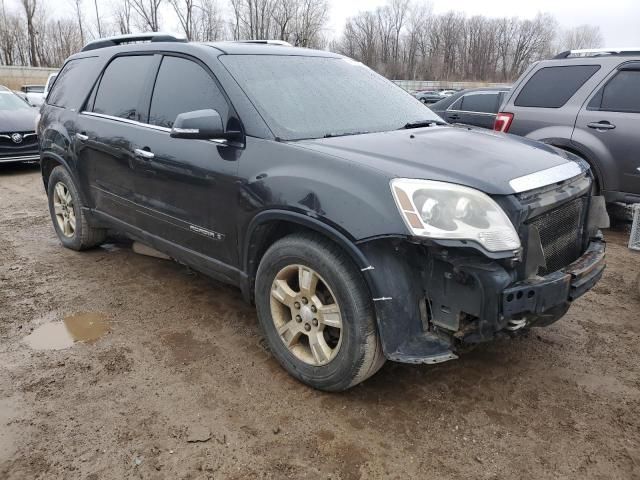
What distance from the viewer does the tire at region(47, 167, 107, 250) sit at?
488 centimetres

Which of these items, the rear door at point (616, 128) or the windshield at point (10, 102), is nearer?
the rear door at point (616, 128)

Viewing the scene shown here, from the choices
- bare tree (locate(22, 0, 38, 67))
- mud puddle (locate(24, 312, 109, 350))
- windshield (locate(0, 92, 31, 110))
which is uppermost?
bare tree (locate(22, 0, 38, 67))

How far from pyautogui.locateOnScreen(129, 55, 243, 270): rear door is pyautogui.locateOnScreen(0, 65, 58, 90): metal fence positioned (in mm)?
45530

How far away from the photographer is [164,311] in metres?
3.92

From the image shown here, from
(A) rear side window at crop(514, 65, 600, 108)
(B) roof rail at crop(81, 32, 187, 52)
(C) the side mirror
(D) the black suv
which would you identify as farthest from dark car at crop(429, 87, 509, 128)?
(C) the side mirror

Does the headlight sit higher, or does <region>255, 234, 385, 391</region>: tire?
the headlight

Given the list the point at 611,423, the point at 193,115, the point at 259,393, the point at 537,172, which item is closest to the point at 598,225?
the point at 537,172

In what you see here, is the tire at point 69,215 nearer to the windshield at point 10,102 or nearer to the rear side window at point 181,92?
the rear side window at point 181,92

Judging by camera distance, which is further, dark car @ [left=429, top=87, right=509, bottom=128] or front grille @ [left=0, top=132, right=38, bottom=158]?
front grille @ [left=0, top=132, right=38, bottom=158]

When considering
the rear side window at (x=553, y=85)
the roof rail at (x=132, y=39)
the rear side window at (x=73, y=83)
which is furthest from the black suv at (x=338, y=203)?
the rear side window at (x=553, y=85)

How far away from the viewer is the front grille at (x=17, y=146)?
9375 mm

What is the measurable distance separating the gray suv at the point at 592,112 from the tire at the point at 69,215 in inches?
188

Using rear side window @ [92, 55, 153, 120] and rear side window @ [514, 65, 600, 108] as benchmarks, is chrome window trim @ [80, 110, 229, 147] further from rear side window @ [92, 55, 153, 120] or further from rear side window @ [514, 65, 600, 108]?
rear side window @ [514, 65, 600, 108]

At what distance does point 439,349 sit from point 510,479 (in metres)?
0.62
